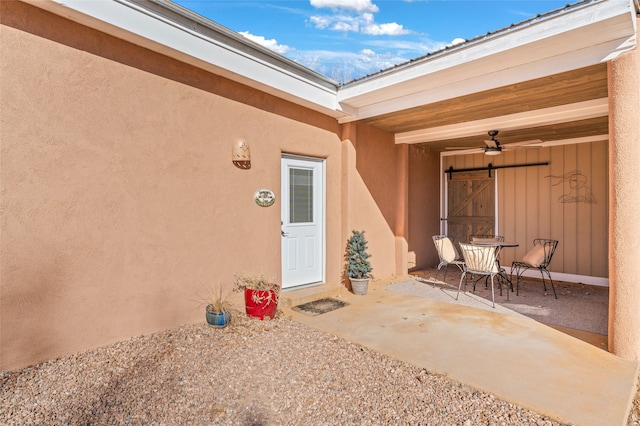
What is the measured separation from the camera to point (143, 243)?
3.42 metres

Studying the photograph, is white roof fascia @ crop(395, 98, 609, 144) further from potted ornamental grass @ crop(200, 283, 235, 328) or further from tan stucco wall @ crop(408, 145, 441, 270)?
potted ornamental grass @ crop(200, 283, 235, 328)

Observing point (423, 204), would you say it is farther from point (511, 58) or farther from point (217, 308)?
point (217, 308)

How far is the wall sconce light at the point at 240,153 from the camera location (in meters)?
4.12

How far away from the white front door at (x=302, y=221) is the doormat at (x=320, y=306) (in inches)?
18.4

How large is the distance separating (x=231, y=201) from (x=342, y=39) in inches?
1530

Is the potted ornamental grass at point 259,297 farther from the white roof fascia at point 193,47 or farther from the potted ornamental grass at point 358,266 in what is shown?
the white roof fascia at point 193,47

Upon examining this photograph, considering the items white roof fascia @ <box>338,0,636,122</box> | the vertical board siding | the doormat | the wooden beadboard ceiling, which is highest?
white roof fascia @ <box>338,0,636,122</box>

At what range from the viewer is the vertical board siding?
6.19 m

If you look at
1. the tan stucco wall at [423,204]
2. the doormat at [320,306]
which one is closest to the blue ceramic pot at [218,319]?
A: the doormat at [320,306]

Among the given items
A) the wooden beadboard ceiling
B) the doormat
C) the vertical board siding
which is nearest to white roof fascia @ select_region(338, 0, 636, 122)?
the wooden beadboard ceiling

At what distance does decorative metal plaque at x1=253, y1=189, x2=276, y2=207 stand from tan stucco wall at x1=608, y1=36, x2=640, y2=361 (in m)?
3.51

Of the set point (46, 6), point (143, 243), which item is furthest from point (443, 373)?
point (46, 6)

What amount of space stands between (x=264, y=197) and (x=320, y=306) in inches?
63.0

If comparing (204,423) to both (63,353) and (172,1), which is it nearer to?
(63,353)
